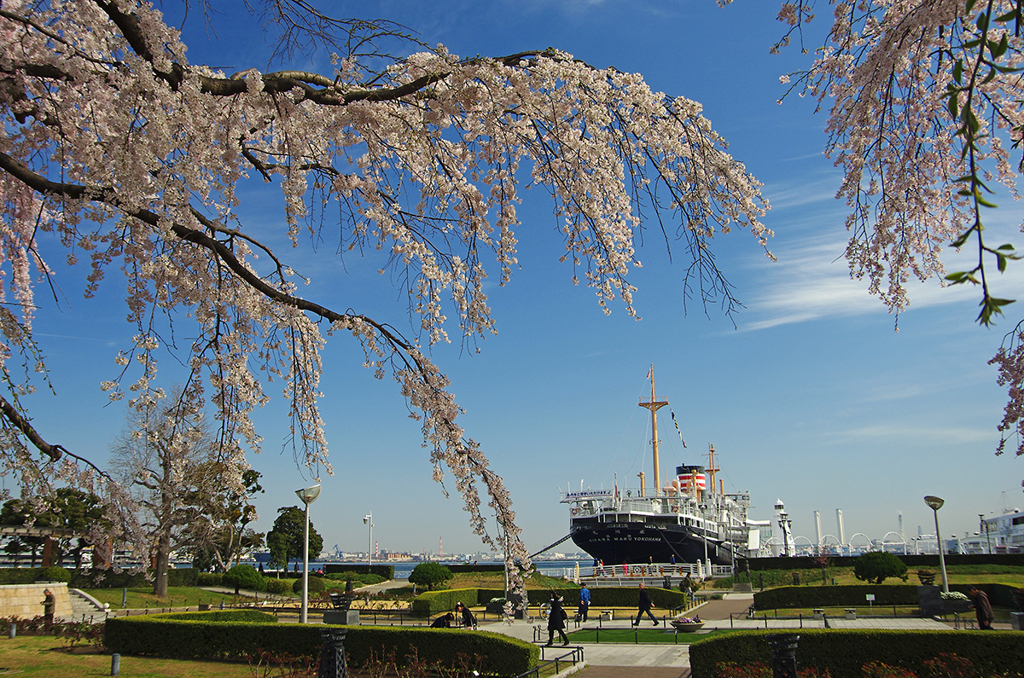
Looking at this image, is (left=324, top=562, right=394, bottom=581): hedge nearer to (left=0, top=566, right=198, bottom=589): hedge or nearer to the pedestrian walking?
(left=0, top=566, right=198, bottom=589): hedge

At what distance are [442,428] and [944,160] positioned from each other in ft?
14.9

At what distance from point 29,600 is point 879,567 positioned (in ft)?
108

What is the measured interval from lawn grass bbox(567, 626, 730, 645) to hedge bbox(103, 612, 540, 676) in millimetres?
6102

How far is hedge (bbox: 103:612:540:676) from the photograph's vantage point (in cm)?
1200

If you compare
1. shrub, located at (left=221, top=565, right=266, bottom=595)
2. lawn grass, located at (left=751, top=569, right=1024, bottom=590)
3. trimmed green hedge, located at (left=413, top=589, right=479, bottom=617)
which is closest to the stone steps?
shrub, located at (left=221, top=565, right=266, bottom=595)

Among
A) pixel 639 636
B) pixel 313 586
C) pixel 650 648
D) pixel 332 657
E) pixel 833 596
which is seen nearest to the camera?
pixel 332 657

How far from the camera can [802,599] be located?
2414 centimetres

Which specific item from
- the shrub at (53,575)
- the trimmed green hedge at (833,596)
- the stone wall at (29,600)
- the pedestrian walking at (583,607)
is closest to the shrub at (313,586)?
the shrub at (53,575)

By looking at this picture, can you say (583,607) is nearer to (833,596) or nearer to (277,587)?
(833,596)

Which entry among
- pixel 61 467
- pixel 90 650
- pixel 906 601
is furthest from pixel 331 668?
pixel 906 601

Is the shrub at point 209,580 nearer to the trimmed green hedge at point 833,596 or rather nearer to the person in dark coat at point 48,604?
the person in dark coat at point 48,604

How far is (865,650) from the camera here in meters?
11.4

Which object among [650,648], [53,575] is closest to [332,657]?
[650,648]

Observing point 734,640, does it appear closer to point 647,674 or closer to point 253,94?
point 647,674
